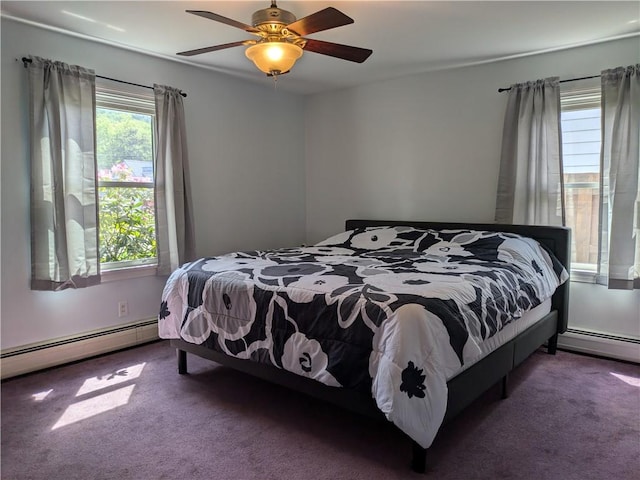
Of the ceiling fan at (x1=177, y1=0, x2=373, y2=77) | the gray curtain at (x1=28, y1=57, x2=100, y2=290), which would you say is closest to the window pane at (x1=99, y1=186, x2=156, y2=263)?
the gray curtain at (x1=28, y1=57, x2=100, y2=290)

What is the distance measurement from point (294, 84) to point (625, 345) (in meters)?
3.78

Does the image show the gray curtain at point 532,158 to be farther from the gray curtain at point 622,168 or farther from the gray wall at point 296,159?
the gray curtain at point 622,168

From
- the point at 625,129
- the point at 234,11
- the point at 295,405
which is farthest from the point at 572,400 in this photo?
the point at 234,11

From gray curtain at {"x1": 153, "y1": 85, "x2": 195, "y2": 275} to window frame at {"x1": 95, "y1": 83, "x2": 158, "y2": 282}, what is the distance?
0.31 ft

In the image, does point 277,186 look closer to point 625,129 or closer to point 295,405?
point 295,405

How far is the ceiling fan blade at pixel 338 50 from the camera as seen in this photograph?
248 centimetres

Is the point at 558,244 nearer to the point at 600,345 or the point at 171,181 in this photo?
the point at 600,345

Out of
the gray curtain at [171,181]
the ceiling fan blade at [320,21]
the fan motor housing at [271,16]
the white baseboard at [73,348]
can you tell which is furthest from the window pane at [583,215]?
the white baseboard at [73,348]

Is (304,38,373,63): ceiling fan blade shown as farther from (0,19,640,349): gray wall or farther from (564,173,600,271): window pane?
(564,173,600,271): window pane

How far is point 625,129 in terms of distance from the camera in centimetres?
318

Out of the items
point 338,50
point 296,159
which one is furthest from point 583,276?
point 296,159

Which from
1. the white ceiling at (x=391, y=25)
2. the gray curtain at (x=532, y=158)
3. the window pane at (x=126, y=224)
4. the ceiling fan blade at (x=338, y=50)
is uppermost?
the white ceiling at (x=391, y=25)

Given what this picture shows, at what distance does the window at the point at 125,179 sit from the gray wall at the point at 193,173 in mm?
199

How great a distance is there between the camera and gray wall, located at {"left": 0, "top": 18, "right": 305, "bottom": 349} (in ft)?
9.85
